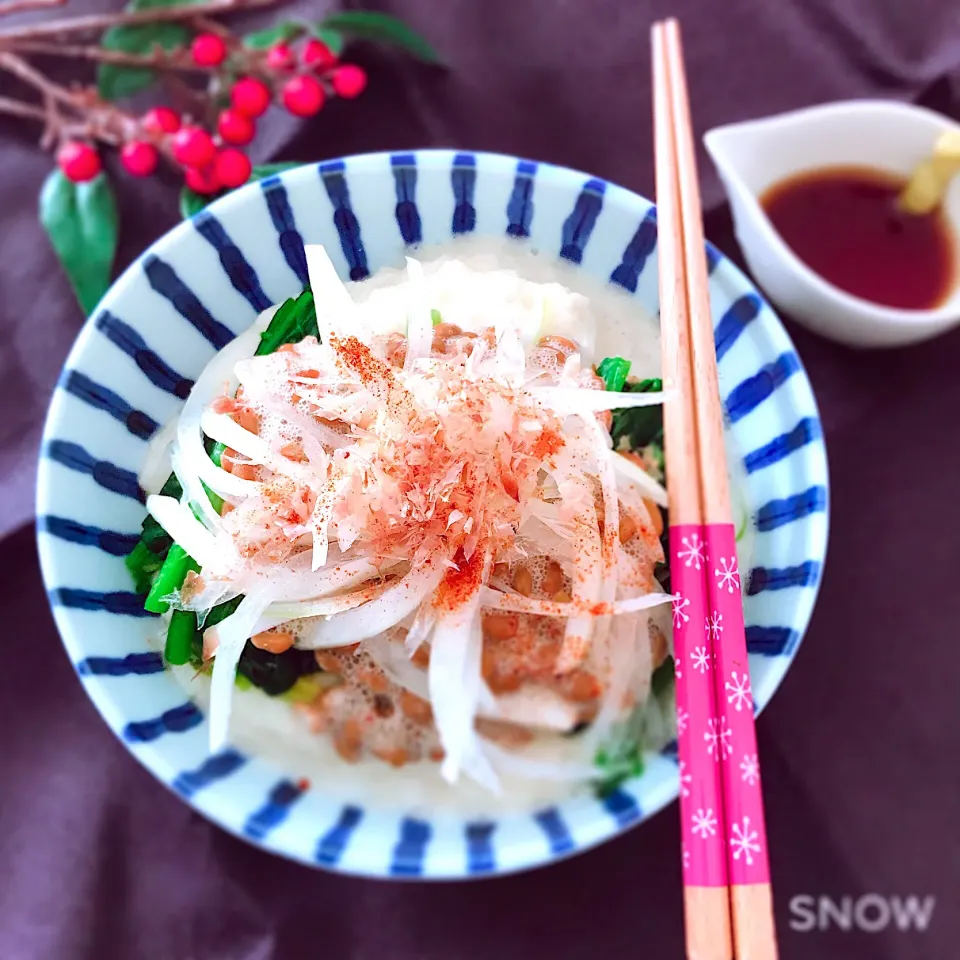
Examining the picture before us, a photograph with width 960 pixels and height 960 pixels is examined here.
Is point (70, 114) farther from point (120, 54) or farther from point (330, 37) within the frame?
point (330, 37)

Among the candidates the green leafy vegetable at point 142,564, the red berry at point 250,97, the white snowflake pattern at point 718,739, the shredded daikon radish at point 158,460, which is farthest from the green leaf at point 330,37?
the white snowflake pattern at point 718,739

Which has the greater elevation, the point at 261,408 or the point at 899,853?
the point at 261,408

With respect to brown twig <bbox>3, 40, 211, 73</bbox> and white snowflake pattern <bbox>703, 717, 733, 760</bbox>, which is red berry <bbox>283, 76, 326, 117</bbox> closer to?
brown twig <bbox>3, 40, 211, 73</bbox>

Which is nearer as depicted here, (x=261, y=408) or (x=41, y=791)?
(x=261, y=408)

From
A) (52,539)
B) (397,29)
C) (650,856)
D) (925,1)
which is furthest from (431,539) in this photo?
(925,1)

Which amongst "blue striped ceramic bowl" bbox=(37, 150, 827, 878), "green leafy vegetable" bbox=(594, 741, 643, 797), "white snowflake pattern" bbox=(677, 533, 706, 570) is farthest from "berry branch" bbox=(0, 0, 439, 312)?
"green leafy vegetable" bbox=(594, 741, 643, 797)

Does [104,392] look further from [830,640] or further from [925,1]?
[925,1]
